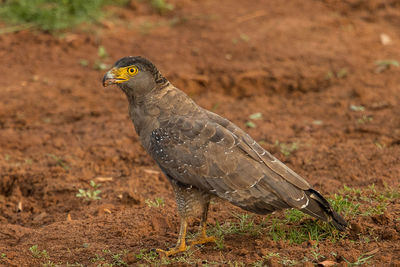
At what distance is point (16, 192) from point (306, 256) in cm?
388

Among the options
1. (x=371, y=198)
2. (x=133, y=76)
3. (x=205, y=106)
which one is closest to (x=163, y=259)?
(x=133, y=76)

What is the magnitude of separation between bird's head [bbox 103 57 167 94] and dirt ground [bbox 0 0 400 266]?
1367mm

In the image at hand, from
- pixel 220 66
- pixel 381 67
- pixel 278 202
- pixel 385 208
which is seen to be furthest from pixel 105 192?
pixel 381 67

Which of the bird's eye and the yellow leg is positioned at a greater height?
the bird's eye

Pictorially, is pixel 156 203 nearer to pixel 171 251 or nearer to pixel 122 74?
pixel 171 251

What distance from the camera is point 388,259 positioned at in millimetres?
4820

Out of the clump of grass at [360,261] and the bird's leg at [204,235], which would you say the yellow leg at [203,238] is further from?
the clump of grass at [360,261]

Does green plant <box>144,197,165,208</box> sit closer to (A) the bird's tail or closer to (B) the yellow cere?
(B) the yellow cere

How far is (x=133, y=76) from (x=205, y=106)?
12.4ft

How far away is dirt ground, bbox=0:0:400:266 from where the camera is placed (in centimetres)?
554

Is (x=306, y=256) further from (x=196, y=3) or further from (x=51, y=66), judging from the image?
(x=196, y=3)

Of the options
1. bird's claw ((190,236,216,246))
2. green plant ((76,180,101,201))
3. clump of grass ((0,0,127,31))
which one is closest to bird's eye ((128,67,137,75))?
bird's claw ((190,236,216,246))

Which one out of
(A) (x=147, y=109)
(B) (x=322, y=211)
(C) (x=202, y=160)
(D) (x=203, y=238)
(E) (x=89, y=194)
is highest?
(A) (x=147, y=109)

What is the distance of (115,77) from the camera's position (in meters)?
5.69
